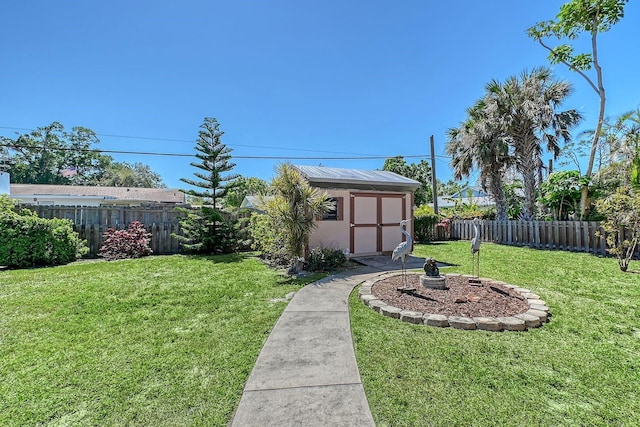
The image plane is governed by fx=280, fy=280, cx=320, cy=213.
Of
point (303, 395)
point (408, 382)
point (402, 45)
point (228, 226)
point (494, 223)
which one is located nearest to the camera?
point (303, 395)

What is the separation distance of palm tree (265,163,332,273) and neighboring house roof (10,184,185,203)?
18.4 m

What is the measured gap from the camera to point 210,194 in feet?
35.6

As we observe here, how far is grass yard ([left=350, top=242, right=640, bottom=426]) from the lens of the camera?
1833mm

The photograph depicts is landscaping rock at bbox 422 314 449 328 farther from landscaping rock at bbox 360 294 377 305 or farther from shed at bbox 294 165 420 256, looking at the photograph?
shed at bbox 294 165 420 256

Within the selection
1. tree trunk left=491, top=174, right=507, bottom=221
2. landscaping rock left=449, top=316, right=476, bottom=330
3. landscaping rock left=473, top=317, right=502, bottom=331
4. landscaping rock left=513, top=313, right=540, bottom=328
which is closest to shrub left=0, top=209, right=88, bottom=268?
landscaping rock left=449, top=316, right=476, bottom=330

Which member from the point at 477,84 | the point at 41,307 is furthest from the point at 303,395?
the point at 477,84

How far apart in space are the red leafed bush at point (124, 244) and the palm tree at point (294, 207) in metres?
5.16

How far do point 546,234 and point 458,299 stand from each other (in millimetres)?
9038

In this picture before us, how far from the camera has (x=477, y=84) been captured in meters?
12.9

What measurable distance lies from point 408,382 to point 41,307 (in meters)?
4.97

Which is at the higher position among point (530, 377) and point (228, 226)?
point (228, 226)

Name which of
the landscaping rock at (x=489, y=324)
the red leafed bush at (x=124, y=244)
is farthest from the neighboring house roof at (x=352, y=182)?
the red leafed bush at (x=124, y=244)

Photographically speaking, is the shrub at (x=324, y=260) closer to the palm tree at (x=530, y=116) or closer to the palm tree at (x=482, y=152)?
the palm tree at (x=482, y=152)

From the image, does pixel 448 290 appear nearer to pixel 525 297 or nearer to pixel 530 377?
pixel 525 297
